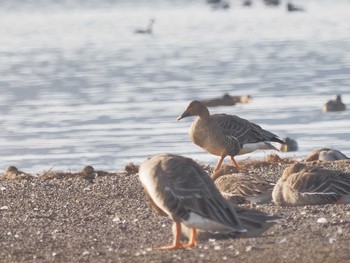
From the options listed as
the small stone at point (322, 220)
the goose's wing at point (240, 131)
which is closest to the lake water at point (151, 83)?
the goose's wing at point (240, 131)

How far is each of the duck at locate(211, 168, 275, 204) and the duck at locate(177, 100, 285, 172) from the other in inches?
124

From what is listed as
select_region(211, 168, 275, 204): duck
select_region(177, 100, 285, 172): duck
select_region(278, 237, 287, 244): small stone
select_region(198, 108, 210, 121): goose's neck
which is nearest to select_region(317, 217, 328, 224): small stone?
select_region(278, 237, 287, 244): small stone

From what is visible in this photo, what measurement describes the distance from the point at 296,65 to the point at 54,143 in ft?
58.7

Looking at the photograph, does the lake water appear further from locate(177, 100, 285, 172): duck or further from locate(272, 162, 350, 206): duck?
locate(272, 162, 350, 206): duck

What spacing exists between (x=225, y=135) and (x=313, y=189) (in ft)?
13.5

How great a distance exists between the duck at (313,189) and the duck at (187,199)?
7.16 feet

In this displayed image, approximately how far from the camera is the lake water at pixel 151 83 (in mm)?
20859

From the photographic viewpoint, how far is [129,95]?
95.2 ft

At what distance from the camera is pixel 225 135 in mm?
16609

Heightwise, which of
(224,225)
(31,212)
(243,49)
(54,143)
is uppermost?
(224,225)

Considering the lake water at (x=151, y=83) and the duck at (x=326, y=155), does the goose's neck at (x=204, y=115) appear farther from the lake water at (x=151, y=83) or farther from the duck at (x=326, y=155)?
the lake water at (x=151, y=83)

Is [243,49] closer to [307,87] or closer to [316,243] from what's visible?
[307,87]

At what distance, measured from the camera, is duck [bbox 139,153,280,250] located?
32.9ft

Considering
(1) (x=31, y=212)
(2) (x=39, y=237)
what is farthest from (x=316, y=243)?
(1) (x=31, y=212)
